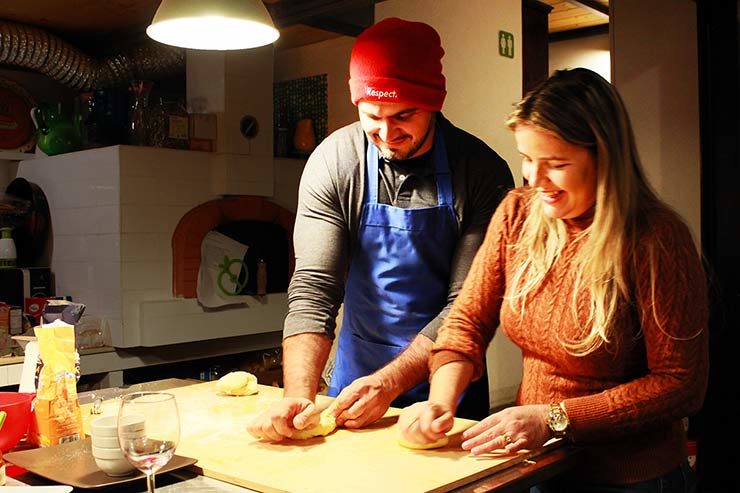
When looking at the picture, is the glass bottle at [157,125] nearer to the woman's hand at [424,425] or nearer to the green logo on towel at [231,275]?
the green logo on towel at [231,275]

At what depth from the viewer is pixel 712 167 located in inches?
137

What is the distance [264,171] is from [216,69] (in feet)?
2.25

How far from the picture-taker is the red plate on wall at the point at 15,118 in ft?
16.5

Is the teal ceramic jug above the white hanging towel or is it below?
above

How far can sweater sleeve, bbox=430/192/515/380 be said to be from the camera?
1.79m

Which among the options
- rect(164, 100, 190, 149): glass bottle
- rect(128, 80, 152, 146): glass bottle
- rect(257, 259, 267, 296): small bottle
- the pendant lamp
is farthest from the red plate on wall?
the pendant lamp

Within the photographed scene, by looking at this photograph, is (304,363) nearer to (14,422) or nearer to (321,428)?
(321,428)

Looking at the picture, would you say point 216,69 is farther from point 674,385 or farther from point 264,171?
point 674,385

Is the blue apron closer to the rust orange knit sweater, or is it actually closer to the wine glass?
the rust orange knit sweater

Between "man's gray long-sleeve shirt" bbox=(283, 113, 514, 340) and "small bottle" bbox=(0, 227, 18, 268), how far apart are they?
330cm

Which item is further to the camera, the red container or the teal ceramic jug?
the teal ceramic jug

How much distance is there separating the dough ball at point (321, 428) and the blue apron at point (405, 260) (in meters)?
0.43

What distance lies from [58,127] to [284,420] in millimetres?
3917

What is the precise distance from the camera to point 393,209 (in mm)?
2105
